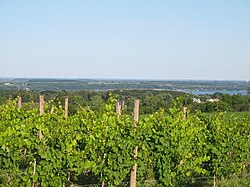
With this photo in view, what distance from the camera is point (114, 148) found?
760 cm

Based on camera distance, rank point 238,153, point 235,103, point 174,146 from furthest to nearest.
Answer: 1. point 235,103
2. point 238,153
3. point 174,146

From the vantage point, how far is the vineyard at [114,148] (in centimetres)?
716

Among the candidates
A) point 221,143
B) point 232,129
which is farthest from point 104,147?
point 232,129

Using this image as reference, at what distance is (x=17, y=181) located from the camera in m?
7.25

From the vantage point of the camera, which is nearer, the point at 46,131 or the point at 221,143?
the point at 46,131

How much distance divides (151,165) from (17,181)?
307cm

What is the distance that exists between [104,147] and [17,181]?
1859 mm

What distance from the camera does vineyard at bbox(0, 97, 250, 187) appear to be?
7160mm

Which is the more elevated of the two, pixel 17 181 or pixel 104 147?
pixel 104 147

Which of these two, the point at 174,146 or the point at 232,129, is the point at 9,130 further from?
the point at 232,129

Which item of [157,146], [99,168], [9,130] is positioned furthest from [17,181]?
[157,146]

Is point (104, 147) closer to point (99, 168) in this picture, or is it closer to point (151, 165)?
point (99, 168)

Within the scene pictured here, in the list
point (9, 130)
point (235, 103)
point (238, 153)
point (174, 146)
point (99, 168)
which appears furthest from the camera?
point (235, 103)

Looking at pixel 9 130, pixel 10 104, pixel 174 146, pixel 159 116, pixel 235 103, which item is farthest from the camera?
pixel 235 103
